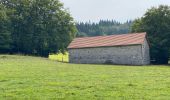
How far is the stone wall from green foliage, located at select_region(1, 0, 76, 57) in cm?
1201

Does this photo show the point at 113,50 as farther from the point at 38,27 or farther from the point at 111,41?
the point at 38,27

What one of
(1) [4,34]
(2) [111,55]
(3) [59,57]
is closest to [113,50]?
(2) [111,55]

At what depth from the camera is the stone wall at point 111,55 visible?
56469 millimetres

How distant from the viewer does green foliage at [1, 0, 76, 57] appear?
Result: 7550 centimetres

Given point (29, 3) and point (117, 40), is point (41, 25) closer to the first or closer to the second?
point (29, 3)

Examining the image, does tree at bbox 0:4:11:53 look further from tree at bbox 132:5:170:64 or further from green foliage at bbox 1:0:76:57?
tree at bbox 132:5:170:64

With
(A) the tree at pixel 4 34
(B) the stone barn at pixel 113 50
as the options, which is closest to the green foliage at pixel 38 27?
(A) the tree at pixel 4 34

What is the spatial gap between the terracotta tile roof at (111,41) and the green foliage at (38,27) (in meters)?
10.1

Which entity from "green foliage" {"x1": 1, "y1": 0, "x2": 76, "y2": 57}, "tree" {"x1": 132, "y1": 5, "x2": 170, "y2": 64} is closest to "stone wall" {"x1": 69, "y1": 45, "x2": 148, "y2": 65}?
"tree" {"x1": 132, "y1": 5, "x2": 170, "y2": 64}

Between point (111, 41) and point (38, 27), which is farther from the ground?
point (38, 27)

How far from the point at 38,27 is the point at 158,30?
25.2 metres

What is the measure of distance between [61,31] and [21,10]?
30.1ft

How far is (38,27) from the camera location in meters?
75.8

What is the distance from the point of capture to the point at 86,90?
18.6 meters
